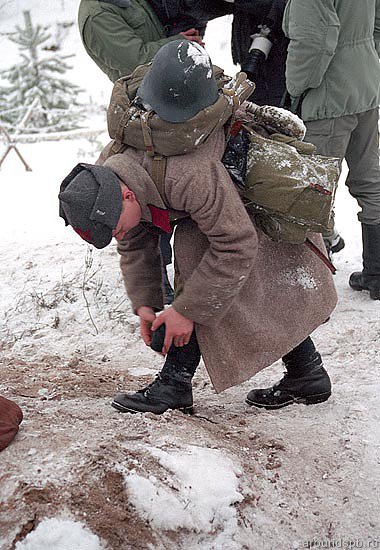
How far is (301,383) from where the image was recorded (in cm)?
Answer: 264

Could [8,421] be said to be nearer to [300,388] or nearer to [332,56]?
[300,388]

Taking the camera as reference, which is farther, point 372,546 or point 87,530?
point 372,546

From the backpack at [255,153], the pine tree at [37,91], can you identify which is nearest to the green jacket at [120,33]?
the backpack at [255,153]

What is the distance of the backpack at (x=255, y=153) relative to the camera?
1986 mm

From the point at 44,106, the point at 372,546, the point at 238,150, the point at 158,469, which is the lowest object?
the point at 44,106

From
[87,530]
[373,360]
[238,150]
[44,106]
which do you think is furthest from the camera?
[44,106]

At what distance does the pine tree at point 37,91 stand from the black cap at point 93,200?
9339mm

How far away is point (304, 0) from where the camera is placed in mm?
3178

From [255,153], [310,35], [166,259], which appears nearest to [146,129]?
[255,153]

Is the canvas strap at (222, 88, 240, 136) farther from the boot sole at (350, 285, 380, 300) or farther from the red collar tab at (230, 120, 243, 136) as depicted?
the boot sole at (350, 285, 380, 300)

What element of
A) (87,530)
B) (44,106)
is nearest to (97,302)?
(87,530)

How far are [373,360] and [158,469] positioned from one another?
5.19 feet

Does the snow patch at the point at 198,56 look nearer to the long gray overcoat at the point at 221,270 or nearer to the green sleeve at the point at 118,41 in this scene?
the long gray overcoat at the point at 221,270

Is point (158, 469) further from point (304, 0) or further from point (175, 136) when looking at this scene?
point (304, 0)
